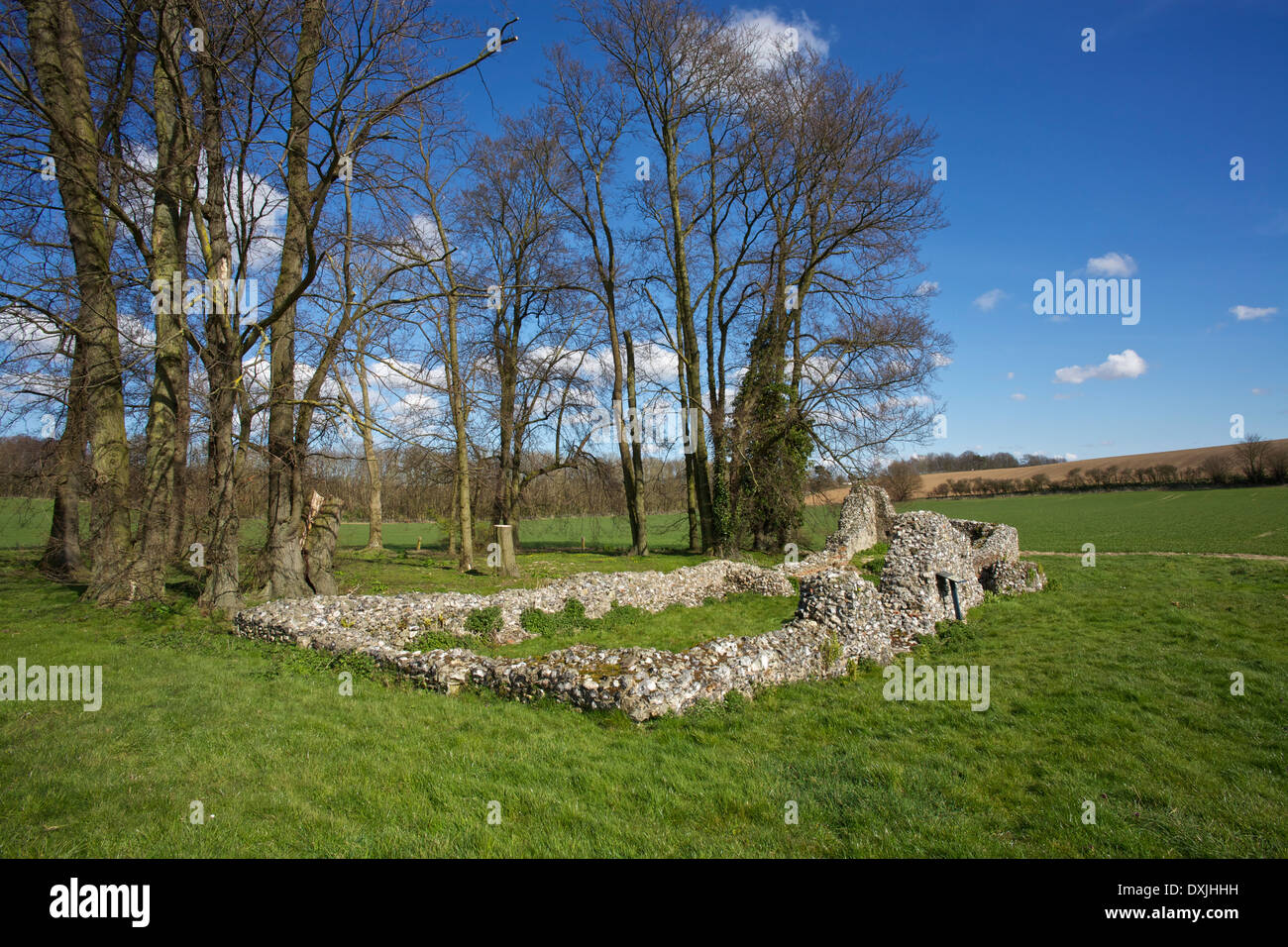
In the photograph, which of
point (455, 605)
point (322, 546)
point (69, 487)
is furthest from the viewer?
point (322, 546)

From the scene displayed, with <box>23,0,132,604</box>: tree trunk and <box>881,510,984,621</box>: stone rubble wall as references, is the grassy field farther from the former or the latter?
<box>23,0,132,604</box>: tree trunk

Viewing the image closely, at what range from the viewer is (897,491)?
136 feet

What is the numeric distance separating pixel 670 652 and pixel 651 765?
2486 millimetres

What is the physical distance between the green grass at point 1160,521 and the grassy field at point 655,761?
19.4m

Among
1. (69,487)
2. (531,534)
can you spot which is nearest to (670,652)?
(69,487)

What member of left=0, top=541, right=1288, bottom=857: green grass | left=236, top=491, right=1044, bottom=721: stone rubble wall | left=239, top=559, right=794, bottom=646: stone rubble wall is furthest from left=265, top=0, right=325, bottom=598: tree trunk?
left=0, top=541, right=1288, bottom=857: green grass

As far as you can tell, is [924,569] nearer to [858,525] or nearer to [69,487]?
[858,525]

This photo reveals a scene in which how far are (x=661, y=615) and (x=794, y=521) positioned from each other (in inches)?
476

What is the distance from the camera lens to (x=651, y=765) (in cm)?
533

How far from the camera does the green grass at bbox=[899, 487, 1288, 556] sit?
24.6 m

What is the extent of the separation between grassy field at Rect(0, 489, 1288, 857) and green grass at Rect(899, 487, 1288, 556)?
19.4 meters
